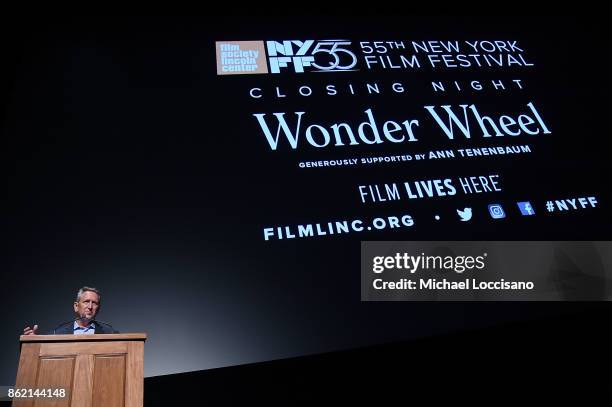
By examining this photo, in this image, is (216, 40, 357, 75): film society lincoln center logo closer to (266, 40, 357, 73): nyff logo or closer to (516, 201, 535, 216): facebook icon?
(266, 40, 357, 73): nyff logo

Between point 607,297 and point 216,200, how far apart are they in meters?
2.20

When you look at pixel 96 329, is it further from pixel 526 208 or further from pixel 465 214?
pixel 526 208

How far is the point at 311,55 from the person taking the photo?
4203 millimetres

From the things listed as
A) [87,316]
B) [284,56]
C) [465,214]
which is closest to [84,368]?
[87,316]

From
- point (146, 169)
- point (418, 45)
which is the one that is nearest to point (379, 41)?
point (418, 45)

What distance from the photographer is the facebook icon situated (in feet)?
12.2

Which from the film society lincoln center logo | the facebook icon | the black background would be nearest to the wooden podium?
the black background

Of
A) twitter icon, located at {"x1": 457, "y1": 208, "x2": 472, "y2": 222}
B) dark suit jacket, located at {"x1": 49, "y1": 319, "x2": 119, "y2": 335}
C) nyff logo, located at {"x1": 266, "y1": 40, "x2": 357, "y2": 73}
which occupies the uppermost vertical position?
nyff logo, located at {"x1": 266, "y1": 40, "x2": 357, "y2": 73}

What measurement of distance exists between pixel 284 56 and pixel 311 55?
0.18 m

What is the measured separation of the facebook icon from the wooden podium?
93.5 inches

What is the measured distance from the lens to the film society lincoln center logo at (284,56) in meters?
4.13

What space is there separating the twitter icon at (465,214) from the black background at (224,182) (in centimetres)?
4

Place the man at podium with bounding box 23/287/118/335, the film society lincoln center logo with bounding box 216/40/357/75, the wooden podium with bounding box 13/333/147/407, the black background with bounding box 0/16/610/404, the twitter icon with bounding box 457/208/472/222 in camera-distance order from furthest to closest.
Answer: the film society lincoln center logo with bounding box 216/40/357/75, the twitter icon with bounding box 457/208/472/222, the black background with bounding box 0/16/610/404, the man at podium with bounding box 23/287/118/335, the wooden podium with bounding box 13/333/147/407

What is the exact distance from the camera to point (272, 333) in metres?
3.39
